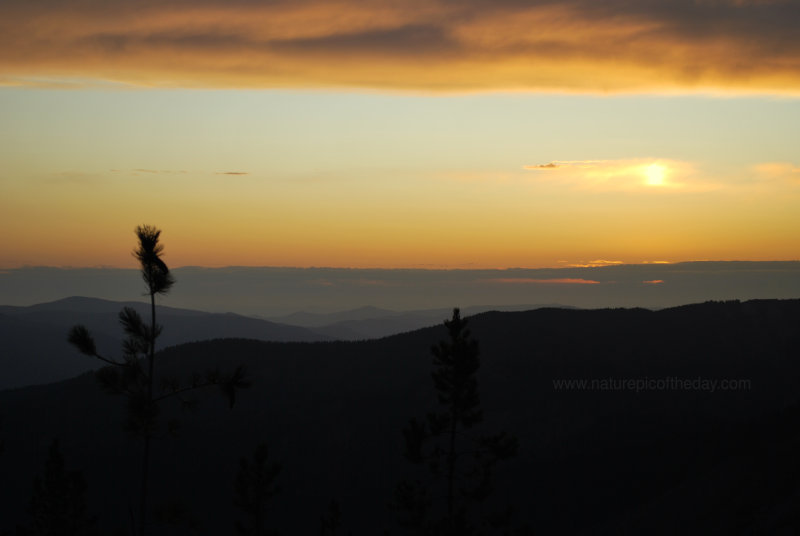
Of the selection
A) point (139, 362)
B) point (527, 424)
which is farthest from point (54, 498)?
point (527, 424)

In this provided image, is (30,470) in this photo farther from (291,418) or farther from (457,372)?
(457,372)

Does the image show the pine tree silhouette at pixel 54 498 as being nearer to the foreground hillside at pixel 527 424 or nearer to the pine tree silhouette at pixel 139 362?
the pine tree silhouette at pixel 139 362

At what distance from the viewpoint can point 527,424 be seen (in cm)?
9319

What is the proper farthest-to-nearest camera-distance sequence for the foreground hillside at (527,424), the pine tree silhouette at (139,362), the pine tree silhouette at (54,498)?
the foreground hillside at (527,424)
the pine tree silhouette at (54,498)
the pine tree silhouette at (139,362)

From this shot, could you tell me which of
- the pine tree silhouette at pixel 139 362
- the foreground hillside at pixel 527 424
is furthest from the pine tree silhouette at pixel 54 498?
the foreground hillside at pixel 527 424

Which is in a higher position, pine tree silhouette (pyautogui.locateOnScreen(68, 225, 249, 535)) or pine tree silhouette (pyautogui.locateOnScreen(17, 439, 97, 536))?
pine tree silhouette (pyautogui.locateOnScreen(68, 225, 249, 535))

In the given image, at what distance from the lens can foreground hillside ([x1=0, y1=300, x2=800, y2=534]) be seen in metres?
65.5

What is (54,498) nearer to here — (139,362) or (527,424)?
(139,362)

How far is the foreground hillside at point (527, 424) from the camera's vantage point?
6550cm

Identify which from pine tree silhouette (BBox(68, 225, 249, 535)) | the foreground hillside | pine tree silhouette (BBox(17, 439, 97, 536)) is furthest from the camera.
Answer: the foreground hillside

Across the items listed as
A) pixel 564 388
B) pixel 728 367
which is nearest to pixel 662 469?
pixel 564 388

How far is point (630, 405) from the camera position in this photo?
309ft

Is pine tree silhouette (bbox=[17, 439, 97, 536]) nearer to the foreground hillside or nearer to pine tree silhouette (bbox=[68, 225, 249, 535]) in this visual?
pine tree silhouette (bbox=[68, 225, 249, 535])

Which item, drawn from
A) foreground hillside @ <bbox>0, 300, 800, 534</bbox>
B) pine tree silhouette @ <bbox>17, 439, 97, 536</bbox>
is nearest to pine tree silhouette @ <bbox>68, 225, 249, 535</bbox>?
pine tree silhouette @ <bbox>17, 439, 97, 536</bbox>
